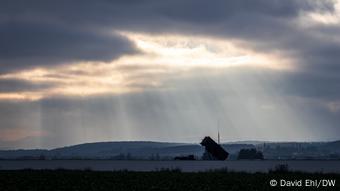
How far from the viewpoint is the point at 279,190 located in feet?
149

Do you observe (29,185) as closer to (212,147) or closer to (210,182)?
(210,182)

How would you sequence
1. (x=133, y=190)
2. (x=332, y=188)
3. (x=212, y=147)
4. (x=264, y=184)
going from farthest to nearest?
(x=212, y=147)
(x=264, y=184)
(x=332, y=188)
(x=133, y=190)

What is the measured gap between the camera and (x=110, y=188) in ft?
149

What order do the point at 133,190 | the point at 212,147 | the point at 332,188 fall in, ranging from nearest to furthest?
the point at 133,190 < the point at 332,188 < the point at 212,147

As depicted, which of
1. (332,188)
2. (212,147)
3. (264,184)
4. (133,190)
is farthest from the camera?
(212,147)

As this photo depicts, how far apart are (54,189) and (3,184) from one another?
22.3ft

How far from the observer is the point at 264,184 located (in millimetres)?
51156

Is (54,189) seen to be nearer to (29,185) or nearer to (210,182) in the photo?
(29,185)

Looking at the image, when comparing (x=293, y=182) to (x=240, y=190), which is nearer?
(x=240, y=190)

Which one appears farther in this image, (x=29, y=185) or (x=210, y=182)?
(x=210, y=182)

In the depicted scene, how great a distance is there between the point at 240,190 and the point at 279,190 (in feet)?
10.4

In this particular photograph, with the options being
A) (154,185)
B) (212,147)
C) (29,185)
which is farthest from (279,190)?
(212,147)

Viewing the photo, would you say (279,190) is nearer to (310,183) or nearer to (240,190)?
(240,190)

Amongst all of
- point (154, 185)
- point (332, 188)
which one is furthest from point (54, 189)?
point (332, 188)
